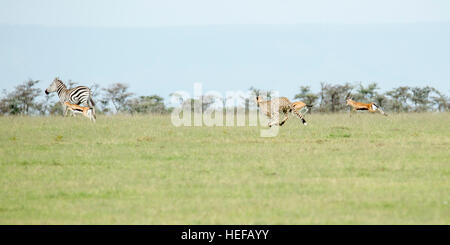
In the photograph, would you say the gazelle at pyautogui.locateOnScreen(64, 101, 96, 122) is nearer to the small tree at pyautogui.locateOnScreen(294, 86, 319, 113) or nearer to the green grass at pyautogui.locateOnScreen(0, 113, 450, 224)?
the green grass at pyautogui.locateOnScreen(0, 113, 450, 224)

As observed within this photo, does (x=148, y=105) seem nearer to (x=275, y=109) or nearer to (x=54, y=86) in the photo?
(x=54, y=86)

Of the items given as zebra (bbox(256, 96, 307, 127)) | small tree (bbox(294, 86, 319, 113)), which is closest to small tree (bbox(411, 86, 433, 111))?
small tree (bbox(294, 86, 319, 113))

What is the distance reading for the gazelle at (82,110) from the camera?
23756mm

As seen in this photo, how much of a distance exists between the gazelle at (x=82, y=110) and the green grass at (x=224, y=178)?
466 cm

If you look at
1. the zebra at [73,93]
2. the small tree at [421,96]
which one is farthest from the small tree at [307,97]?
the zebra at [73,93]

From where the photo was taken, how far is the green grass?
8.95 metres

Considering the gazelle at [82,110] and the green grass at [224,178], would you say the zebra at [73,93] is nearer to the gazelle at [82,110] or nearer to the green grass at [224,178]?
the gazelle at [82,110]

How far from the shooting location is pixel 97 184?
1104 cm

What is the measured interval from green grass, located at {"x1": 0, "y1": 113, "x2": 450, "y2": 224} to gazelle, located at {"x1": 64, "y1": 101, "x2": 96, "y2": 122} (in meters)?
4.66

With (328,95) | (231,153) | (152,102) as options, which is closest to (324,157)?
(231,153)

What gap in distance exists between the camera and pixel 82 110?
79.0 feet
